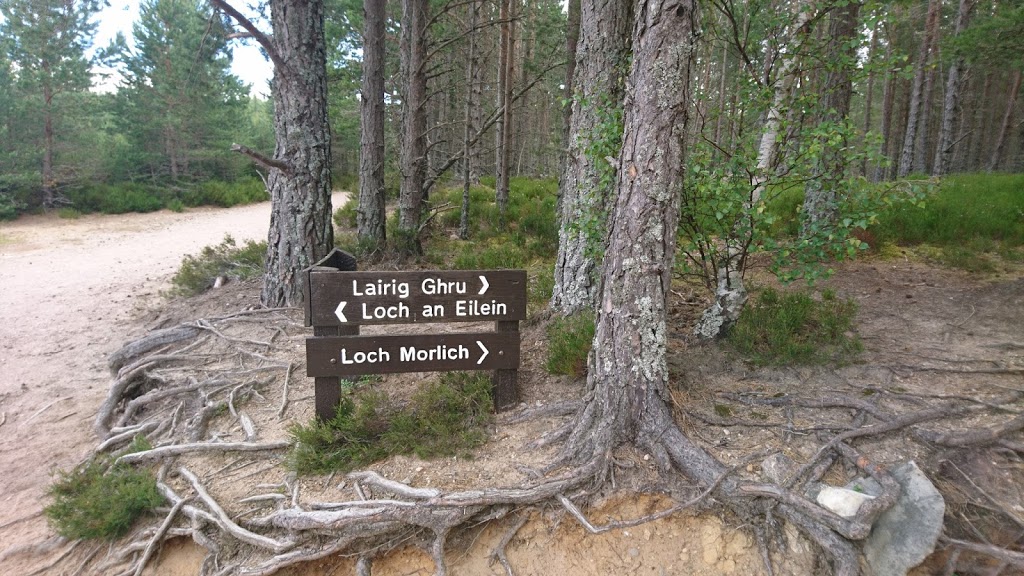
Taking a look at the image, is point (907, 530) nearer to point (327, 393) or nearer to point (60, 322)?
point (327, 393)

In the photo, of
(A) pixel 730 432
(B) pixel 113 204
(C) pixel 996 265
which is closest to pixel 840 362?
(A) pixel 730 432

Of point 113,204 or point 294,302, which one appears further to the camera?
point 113,204

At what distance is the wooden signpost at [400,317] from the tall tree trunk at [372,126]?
4.90 meters

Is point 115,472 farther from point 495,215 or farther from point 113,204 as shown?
point 113,204

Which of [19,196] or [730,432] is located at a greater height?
[19,196]

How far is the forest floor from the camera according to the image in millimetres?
2895

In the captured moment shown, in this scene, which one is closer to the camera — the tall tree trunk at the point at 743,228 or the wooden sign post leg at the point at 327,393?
the wooden sign post leg at the point at 327,393

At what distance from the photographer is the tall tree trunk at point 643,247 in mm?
3229

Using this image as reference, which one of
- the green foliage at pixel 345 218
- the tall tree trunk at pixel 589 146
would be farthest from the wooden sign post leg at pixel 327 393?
the green foliage at pixel 345 218

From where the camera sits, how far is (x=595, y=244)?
4.52 meters

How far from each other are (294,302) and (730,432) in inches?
208

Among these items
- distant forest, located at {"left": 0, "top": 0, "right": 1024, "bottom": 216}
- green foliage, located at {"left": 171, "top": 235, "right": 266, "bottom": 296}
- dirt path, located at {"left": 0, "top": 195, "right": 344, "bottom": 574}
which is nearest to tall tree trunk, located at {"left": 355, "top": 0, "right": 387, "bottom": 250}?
distant forest, located at {"left": 0, "top": 0, "right": 1024, "bottom": 216}

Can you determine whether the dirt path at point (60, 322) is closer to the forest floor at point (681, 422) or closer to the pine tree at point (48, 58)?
the forest floor at point (681, 422)

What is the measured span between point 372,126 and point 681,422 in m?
7.08
